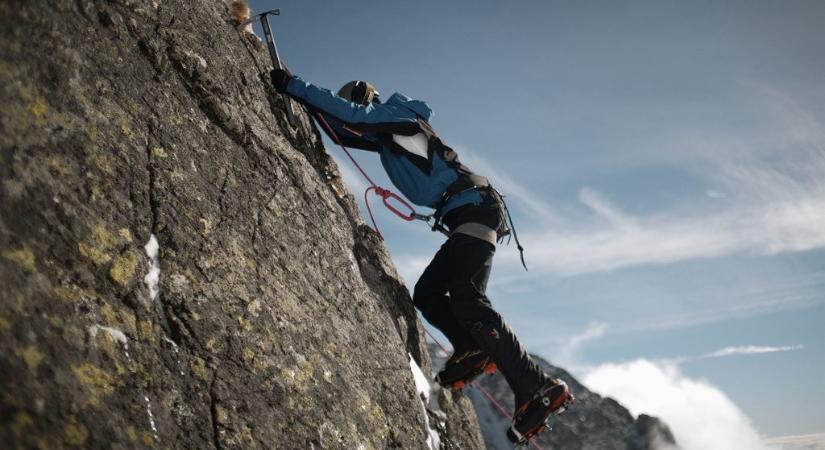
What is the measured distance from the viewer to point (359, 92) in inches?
299

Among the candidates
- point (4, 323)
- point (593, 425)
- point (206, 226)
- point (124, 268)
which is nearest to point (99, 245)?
point (124, 268)

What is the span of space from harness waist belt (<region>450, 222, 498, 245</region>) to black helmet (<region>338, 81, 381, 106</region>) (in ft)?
7.29

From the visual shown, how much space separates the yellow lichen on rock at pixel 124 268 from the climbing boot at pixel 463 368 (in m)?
3.93

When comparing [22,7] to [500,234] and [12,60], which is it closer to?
[12,60]

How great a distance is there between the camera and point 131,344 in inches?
128

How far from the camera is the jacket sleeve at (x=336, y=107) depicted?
672cm

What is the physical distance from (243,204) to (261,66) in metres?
2.88

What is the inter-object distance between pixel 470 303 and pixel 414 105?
2576mm

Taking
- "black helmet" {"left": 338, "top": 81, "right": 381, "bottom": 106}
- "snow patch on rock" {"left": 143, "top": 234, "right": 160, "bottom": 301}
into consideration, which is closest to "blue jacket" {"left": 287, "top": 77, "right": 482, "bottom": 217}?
"black helmet" {"left": 338, "top": 81, "right": 381, "bottom": 106}

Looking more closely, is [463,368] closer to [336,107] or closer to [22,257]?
[336,107]

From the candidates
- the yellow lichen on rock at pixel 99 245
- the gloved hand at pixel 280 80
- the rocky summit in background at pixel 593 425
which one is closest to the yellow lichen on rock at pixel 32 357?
the yellow lichen on rock at pixel 99 245

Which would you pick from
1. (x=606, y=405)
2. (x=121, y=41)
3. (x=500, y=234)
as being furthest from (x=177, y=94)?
A: (x=606, y=405)

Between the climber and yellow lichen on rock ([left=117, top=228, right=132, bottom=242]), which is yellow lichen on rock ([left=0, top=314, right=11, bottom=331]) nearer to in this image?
yellow lichen on rock ([left=117, top=228, right=132, bottom=242])

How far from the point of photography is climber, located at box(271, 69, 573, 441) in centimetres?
631
